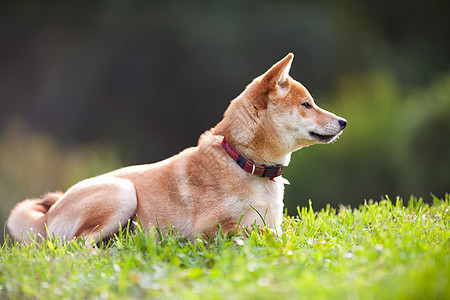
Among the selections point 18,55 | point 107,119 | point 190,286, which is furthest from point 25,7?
point 190,286

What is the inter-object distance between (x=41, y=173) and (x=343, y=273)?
36.3 feet

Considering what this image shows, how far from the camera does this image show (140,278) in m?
2.82

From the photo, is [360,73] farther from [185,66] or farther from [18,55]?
[18,55]

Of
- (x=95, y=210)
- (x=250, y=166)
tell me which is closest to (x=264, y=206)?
(x=250, y=166)

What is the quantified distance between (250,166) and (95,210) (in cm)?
129

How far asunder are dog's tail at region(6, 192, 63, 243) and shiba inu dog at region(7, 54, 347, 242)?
6 centimetres

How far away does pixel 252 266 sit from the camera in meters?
2.88

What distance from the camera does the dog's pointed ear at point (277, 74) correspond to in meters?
4.03

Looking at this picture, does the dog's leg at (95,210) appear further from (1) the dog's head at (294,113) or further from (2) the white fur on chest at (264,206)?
(1) the dog's head at (294,113)

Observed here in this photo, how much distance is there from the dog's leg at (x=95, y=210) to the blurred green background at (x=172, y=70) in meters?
6.61

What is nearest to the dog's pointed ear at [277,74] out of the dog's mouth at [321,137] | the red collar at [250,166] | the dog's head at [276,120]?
the dog's head at [276,120]

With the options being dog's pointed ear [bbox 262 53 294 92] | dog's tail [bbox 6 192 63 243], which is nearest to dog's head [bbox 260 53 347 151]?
dog's pointed ear [bbox 262 53 294 92]

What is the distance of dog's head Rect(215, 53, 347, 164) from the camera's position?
13.4 ft

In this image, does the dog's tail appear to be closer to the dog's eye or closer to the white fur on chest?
the white fur on chest
